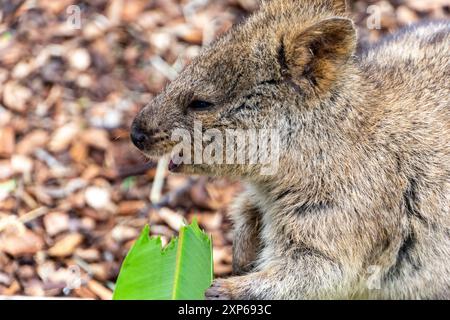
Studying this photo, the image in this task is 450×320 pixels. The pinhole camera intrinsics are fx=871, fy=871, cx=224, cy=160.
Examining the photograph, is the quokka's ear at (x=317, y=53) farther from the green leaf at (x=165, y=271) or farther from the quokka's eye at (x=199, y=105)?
the green leaf at (x=165, y=271)

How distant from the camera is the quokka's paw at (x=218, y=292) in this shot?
422 centimetres

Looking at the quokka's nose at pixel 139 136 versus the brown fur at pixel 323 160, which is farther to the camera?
the quokka's nose at pixel 139 136

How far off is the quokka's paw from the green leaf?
0.03 meters

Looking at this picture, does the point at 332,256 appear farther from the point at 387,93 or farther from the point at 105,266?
the point at 105,266

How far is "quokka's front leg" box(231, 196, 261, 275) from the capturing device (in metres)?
4.91

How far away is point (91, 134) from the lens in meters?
6.19

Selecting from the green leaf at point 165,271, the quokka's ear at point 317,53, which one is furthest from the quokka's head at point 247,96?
the green leaf at point 165,271

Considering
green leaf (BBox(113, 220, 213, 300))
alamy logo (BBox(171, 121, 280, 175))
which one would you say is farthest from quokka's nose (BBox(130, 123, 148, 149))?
green leaf (BBox(113, 220, 213, 300))

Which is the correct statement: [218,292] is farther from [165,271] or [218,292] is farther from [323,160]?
[323,160]

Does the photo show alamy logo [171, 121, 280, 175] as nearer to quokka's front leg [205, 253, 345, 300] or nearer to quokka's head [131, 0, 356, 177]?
quokka's head [131, 0, 356, 177]

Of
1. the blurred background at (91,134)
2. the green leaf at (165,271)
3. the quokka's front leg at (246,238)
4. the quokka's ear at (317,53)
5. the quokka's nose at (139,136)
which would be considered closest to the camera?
the green leaf at (165,271)

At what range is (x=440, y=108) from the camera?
457cm

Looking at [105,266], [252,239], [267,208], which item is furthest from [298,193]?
[105,266]
